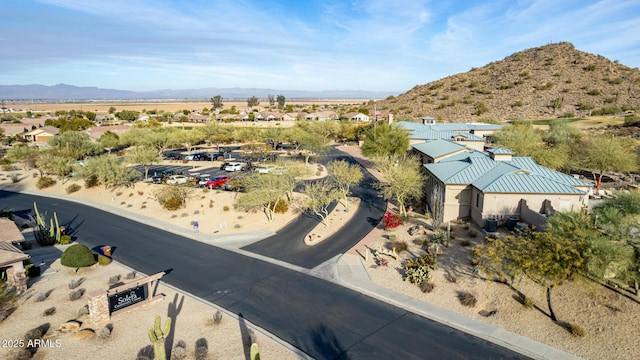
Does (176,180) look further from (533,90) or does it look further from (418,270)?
(533,90)

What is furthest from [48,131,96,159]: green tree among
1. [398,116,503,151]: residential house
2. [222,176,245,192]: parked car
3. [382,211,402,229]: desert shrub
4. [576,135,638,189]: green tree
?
[576,135,638,189]: green tree

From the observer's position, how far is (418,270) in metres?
24.2

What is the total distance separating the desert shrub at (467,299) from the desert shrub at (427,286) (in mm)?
1568

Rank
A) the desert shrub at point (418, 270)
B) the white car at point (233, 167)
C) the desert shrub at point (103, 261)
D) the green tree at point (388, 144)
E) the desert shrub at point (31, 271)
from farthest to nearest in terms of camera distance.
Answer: the white car at point (233, 167) < the green tree at point (388, 144) < the desert shrub at point (103, 261) < the desert shrub at point (31, 271) < the desert shrub at point (418, 270)

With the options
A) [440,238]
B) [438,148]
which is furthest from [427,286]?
[438,148]

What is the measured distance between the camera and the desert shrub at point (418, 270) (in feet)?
78.3

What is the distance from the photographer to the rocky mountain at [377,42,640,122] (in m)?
96.9

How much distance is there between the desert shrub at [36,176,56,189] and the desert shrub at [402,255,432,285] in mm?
54691

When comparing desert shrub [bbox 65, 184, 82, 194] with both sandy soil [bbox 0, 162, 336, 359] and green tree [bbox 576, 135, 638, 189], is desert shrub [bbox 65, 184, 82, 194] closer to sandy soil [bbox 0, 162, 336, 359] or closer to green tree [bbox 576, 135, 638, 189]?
sandy soil [bbox 0, 162, 336, 359]

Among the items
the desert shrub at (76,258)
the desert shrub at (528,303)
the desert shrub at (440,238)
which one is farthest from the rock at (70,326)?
the desert shrub at (528,303)

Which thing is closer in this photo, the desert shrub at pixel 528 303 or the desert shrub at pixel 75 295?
the desert shrub at pixel 528 303

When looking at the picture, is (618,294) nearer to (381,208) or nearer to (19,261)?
(381,208)

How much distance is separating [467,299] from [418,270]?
356 cm

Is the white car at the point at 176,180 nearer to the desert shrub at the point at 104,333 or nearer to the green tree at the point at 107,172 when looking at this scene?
the green tree at the point at 107,172
